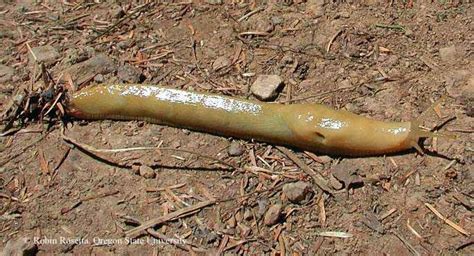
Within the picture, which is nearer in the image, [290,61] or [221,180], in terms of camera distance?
[221,180]

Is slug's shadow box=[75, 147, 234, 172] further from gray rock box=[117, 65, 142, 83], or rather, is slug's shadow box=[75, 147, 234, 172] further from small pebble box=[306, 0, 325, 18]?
small pebble box=[306, 0, 325, 18]

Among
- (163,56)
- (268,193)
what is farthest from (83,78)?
(268,193)

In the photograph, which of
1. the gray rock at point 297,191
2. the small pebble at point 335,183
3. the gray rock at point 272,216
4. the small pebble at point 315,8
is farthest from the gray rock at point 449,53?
the gray rock at point 272,216

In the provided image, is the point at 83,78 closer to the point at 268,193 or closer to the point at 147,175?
the point at 147,175

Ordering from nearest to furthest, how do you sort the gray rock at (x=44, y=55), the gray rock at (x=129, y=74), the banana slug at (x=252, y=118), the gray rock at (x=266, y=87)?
1. the banana slug at (x=252, y=118)
2. the gray rock at (x=266, y=87)
3. the gray rock at (x=129, y=74)
4. the gray rock at (x=44, y=55)

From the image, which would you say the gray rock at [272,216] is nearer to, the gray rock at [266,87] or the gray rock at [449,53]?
the gray rock at [266,87]

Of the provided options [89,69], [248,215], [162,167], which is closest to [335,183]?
[248,215]

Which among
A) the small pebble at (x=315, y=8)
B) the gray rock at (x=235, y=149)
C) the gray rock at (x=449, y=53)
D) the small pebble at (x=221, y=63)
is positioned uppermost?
the small pebble at (x=315, y=8)
